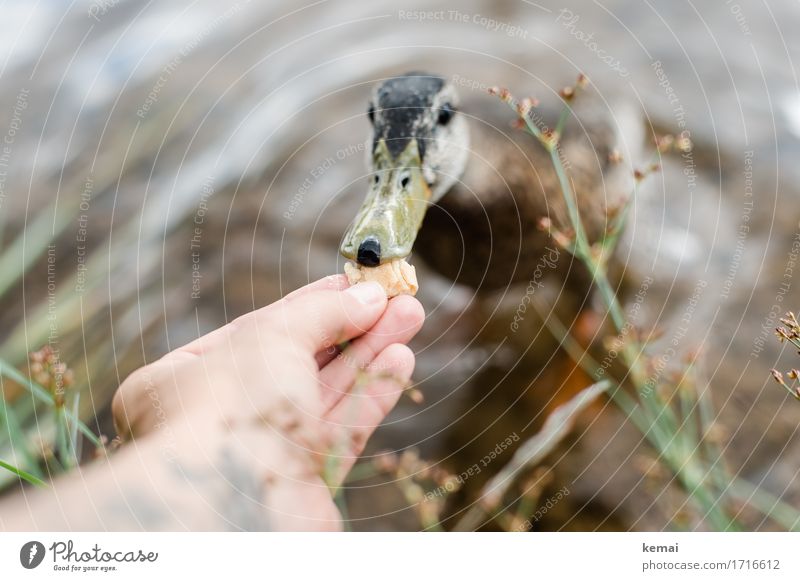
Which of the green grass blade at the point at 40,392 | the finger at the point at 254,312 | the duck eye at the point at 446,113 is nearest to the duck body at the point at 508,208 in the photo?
the duck eye at the point at 446,113

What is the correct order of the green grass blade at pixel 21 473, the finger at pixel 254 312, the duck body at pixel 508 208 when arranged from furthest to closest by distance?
the duck body at pixel 508 208, the finger at pixel 254 312, the green grass blade at pixel 21 473

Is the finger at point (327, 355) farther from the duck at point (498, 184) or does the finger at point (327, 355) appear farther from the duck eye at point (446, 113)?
the duck eye at point (446, 113)

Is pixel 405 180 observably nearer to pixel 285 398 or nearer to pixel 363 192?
pixel 285 398

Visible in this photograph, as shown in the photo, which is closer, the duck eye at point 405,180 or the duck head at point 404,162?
the duck head at point 404,162

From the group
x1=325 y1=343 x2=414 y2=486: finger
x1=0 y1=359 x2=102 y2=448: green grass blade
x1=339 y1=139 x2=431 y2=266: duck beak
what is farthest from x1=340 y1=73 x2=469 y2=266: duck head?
x1=0 y1=359 x2=102 y2=448: green grass blade

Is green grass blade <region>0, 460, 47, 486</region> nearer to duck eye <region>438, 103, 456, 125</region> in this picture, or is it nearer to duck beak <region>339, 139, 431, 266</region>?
duck beak <region>339, 139, 431, 266</region>

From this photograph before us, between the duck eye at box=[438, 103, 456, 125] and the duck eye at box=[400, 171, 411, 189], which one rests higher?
the duck eye at box=[438, 103, 456, 125]
